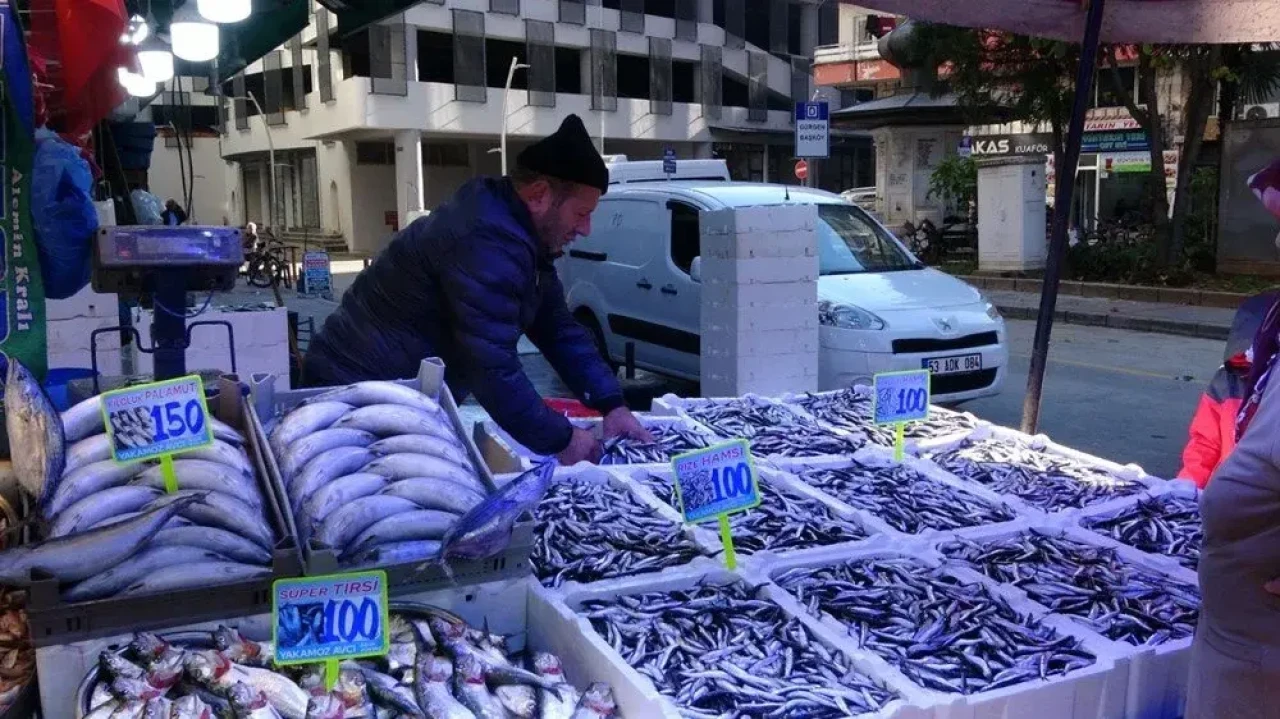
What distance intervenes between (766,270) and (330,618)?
18.5 feet

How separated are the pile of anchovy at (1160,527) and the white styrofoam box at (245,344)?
18.1 feet

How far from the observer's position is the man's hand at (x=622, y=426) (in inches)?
166

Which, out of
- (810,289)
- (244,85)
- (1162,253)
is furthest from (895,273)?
(244,85)

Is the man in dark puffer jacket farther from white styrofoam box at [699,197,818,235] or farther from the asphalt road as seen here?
the asphalt road

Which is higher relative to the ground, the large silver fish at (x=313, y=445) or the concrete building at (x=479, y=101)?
the concrete building at (x=479, y=101)

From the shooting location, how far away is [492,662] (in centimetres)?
239

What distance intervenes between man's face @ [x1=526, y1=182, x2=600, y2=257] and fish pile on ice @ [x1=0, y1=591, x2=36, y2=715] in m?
1.99

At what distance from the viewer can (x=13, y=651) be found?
7.57 ft

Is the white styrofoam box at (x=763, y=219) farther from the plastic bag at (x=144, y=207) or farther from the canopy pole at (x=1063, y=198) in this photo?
the plastic bag at (x=144, y=207)

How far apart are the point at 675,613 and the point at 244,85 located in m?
49.0

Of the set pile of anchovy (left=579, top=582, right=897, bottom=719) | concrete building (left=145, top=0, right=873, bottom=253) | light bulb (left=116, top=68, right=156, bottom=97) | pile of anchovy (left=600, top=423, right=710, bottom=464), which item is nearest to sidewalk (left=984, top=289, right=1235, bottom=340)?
pile of anchovy (left=600, top=423, right=710, bottom=464)

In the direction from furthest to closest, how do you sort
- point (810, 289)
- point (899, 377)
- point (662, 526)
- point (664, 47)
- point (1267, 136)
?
point (664, 47), point (1267, 136), point (810, 289), point (899, 377), point (662, 526)

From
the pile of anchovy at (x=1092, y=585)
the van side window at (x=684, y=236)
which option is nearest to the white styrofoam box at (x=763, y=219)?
the van side window at (x=684, y=236)

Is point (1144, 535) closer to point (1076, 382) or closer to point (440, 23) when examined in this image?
point (1076, 382)
